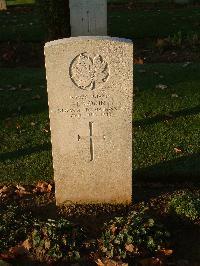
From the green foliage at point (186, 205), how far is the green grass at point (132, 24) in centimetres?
782

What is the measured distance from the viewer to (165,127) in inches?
294

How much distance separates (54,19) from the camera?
413 inches

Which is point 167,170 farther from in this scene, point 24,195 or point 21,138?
point 21,138

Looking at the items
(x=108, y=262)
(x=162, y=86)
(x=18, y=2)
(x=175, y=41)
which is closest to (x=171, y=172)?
(x=108, y=262)

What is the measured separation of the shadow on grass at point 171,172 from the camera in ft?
20.3

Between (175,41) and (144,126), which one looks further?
(175,41)

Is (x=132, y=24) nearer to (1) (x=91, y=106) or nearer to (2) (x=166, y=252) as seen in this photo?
(1) (x=91, y=106)

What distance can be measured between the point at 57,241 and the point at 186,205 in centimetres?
142

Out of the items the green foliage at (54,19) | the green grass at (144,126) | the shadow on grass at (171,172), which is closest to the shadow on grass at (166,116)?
the green grass at (144,126)

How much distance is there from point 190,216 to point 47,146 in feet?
8.93

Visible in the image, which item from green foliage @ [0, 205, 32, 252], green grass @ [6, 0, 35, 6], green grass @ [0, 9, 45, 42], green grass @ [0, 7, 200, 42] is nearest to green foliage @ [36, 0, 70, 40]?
green grass @ [0, 9, 45, 42]

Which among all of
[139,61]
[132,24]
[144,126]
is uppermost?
[132,24]

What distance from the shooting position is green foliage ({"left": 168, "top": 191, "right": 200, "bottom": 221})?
198 inches

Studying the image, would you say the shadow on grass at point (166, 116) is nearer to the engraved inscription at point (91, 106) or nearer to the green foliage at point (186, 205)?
the green foliage at point (186, 205)
